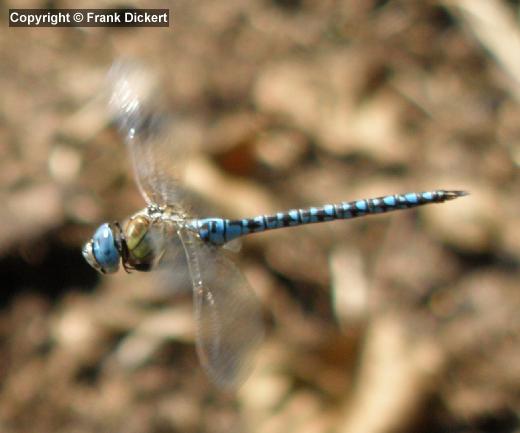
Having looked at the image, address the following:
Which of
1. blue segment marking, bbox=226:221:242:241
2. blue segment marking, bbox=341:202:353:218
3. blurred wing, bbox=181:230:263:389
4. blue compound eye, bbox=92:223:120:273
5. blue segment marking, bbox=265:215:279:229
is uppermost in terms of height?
blue segment marking, bbox=341:202:353:218

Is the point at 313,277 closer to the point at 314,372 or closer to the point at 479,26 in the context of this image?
the point at 314,372

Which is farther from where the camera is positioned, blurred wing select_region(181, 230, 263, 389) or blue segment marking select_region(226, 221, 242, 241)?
blue segment marking select_region(226, 221, 242, 241)

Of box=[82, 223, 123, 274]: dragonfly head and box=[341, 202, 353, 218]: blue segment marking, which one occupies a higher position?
box=[341, 202, 353, 218]: blue segment marking

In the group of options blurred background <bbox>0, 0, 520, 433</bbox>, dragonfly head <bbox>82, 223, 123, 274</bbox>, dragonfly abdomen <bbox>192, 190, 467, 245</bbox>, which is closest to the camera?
dragonfly head <bbox>82, 223, 123, 274</bbox>

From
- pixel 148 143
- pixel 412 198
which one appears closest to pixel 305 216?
pixel 412 198

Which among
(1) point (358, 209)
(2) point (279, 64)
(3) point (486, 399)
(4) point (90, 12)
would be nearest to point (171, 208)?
(1) point (358, 209)

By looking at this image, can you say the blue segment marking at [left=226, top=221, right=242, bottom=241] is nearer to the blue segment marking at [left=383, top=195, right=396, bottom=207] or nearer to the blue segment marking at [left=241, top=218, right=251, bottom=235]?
the blue segment marking at [left=241, top=218, right=251, bottom=235]

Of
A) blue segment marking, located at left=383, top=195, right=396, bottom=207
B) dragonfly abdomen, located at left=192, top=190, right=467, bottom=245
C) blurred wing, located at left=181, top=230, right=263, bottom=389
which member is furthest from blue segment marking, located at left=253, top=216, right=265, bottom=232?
blue segment marking, located at left=383, top=195, right=396, bottom=207
